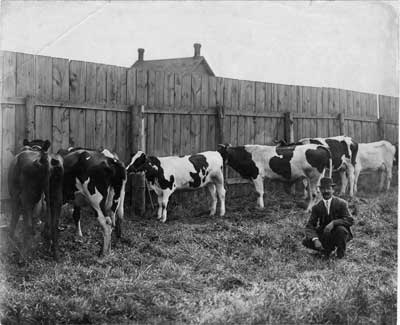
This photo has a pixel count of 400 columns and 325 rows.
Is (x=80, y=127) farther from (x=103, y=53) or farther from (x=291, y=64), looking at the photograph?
(x=291, y=64)

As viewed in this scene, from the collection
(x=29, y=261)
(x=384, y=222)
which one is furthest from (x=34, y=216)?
(x=384, y=222)

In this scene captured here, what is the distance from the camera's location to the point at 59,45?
4.59 meters

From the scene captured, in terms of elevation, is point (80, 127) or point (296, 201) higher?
point (80, 127)

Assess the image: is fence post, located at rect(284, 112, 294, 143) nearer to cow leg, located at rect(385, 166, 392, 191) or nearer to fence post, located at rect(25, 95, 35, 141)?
cow leg, located at rect(385, 166, 392, 191)

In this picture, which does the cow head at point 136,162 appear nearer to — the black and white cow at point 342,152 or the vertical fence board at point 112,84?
the vertical fence board at point 112,84

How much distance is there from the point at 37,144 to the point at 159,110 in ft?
7.12

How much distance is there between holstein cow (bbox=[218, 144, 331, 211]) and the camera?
7.78 meters

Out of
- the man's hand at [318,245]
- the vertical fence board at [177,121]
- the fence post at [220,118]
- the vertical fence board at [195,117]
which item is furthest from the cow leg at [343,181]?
the vertical fence board at [177,121]

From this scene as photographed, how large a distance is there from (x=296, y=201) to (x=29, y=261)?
417 cm

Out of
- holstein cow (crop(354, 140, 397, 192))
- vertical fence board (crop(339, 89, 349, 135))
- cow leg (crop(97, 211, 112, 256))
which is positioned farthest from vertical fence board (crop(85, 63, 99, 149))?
holstein cow (crop(354, 140, 397, 192))

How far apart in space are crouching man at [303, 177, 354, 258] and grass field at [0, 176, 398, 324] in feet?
0.39

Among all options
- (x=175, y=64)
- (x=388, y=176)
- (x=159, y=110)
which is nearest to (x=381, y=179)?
(x=388, y=176)

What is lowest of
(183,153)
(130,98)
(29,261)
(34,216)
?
(29,261)

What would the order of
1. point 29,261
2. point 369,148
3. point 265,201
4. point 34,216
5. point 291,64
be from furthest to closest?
point 265,201
point 369,148
point 291,64
point 34,216
point 29,261
